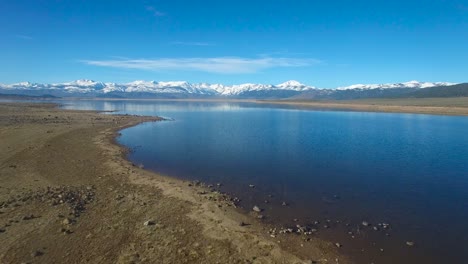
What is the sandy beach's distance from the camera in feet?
40.9

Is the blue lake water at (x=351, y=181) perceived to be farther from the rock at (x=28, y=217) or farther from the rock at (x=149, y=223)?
the rock at (x=28, y=217)

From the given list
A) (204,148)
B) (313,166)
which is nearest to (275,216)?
(313,166)

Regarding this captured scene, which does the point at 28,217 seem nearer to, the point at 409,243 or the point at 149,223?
the point at 149,223

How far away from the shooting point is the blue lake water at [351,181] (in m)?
14.4

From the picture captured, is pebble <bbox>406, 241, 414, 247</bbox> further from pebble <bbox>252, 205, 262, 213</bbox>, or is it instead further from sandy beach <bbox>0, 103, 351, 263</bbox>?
pebble <bbox>252, 205, 262, 213</bbox>

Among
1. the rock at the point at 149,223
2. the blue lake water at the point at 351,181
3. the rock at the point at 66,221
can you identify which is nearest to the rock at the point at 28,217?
the rock at the point at 66,221

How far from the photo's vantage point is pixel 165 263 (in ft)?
38.9

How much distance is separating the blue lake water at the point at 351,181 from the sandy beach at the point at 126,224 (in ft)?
6.93

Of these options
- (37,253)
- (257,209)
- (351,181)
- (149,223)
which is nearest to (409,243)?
(257,209)

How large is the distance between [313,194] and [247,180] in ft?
16.0

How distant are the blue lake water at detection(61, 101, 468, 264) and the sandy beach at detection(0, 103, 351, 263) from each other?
6.93 feet

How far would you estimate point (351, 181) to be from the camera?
2309cm

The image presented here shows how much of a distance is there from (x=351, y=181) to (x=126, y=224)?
50.3 ft

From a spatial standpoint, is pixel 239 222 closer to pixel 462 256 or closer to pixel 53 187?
pixel 462 256
